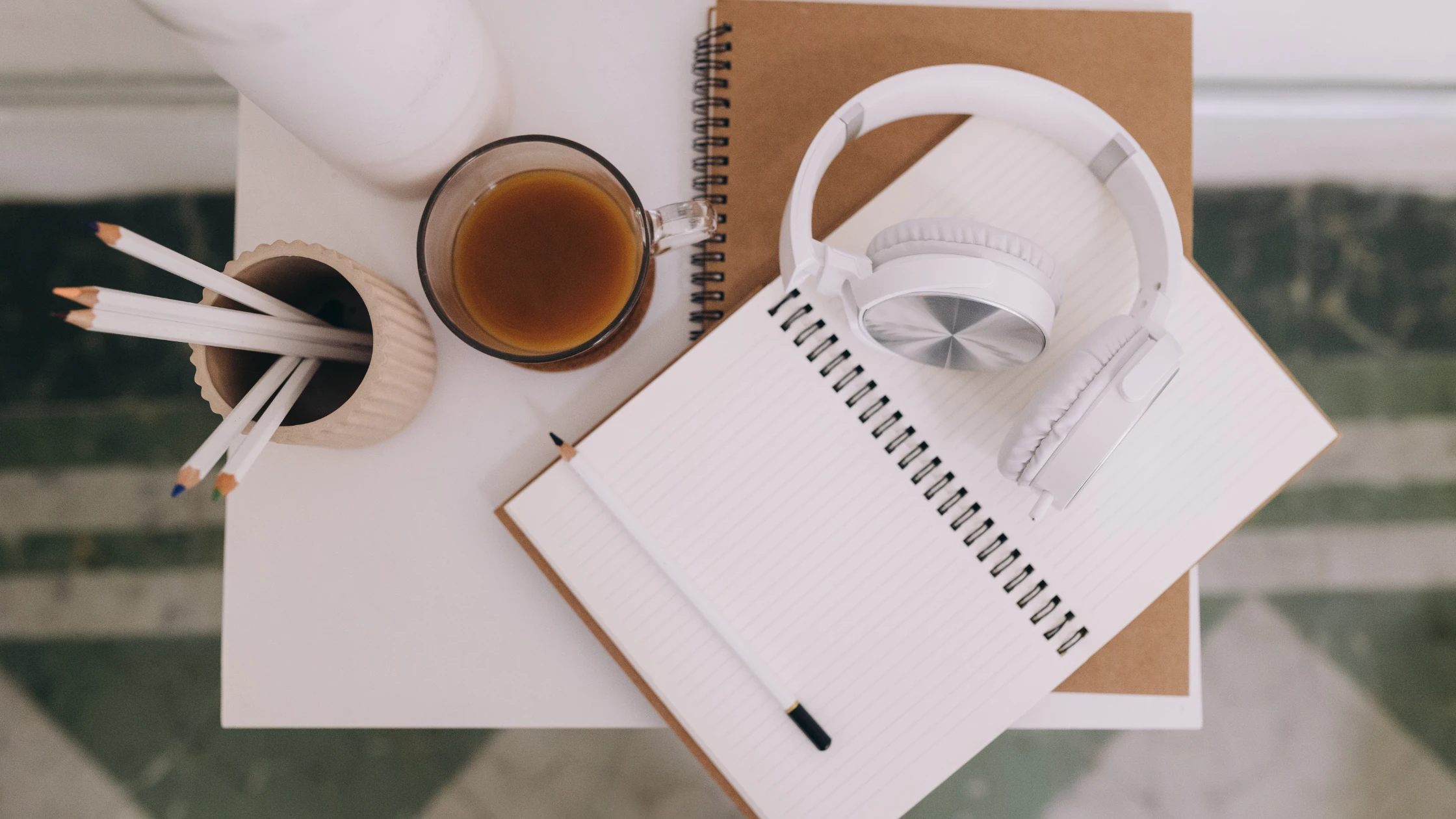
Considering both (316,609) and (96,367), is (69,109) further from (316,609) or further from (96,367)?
(316,609)

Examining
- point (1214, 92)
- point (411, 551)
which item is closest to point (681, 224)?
point (411, 551)

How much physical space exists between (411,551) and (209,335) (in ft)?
0.79

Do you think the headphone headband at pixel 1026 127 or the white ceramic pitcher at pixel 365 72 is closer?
the white ceramic pitcher at pixel 365 72

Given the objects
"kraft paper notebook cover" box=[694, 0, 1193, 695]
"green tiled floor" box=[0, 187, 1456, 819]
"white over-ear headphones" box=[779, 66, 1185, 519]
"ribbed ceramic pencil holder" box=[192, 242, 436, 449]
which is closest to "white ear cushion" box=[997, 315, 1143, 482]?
"white over-ear headphones" box=[779, 66, 1185, 519]

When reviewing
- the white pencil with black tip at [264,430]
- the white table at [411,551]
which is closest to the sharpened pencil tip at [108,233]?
the white pencil with black tip at [264,430]

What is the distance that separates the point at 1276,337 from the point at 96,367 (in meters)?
1.71

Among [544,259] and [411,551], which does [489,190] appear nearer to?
[544,259]

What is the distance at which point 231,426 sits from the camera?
39 centimetres

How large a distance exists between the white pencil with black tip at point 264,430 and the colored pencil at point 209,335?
0.5 inches

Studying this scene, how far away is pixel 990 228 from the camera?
46 cm

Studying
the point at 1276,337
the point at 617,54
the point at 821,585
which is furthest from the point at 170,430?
the point at 1276,337

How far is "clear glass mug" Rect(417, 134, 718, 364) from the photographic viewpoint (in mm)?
465

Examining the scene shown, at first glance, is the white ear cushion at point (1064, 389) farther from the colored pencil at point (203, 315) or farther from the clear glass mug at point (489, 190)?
the colored pencil at point (203, 315)

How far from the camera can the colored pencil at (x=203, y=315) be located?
320 millimetres
